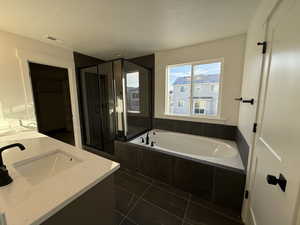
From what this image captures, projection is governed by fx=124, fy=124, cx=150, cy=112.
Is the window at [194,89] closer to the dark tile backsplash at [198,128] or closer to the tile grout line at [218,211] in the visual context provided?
the dark tile backsplash at [198,128]

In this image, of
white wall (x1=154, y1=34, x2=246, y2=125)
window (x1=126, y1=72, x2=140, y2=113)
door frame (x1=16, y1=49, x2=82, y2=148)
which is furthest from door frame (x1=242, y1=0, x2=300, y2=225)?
door frame (x1=16, y1=49, x2=82, y2=148)

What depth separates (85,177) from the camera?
74 cm

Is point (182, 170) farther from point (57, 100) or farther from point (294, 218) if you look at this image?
point (57, 100)

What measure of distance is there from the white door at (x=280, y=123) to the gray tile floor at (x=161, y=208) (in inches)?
17.3

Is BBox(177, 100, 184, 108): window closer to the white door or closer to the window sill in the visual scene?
the window sill

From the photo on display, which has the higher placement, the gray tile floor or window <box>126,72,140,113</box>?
window <box>126,72,140,113</box>

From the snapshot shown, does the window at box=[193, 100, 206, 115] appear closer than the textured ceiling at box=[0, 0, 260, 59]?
No

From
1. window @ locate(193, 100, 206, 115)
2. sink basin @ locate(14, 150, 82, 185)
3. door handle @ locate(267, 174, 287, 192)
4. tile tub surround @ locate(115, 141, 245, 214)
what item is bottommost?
tile tub surround @ locate(115, 141, 245, 214)

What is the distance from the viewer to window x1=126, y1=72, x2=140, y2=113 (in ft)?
9.05

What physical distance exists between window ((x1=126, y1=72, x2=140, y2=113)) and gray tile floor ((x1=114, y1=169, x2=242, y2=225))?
1.61 metres

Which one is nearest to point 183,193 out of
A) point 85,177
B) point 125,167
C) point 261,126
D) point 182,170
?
point 182,170

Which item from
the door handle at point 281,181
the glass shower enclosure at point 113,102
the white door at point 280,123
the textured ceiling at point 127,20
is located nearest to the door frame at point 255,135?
the white door at point 280,123

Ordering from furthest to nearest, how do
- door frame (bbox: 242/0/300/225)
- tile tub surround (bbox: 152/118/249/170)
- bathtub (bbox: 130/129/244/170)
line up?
tile tub surround (bbox: 152/118/249/170), bathtub (bbox: 130/129/244/170), door frame (bbox: 242/0/300/225)

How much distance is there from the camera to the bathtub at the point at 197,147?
5.66ft
